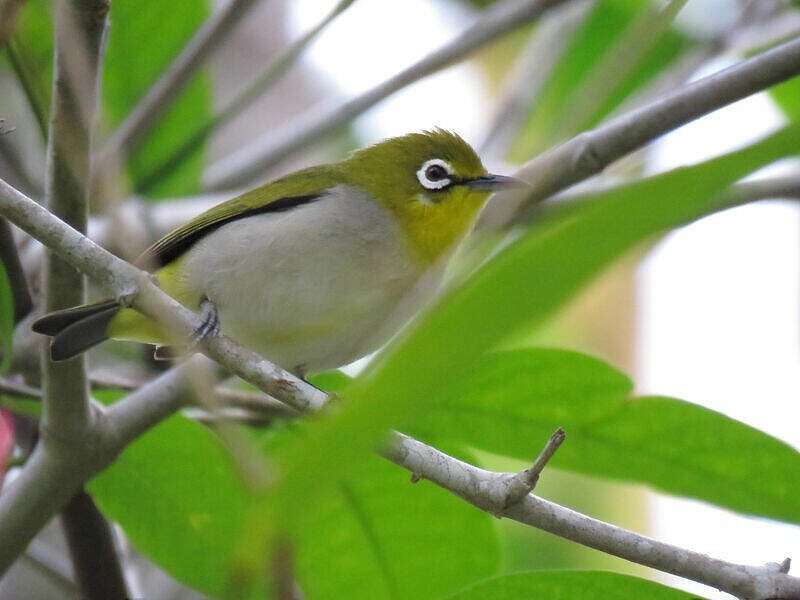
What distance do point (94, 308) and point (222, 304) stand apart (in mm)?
430

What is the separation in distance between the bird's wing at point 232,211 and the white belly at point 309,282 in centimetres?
6

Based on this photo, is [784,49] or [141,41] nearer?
[784,49]

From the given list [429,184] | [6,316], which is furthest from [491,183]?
[6,316]

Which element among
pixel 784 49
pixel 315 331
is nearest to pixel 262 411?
pixel 315 331

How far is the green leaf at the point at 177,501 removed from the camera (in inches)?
119

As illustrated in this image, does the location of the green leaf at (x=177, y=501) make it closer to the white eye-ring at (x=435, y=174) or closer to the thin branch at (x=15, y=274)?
the thin branch at (x=15, y=274)

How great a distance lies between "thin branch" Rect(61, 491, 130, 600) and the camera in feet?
9.27

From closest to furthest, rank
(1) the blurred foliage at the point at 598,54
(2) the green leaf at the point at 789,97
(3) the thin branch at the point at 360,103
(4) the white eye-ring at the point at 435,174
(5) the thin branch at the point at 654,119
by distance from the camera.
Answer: (5) the thin branch at the point at 654,119
(3) the thin branch at the point at 360,103
(4) the white eye-ring at the point at 435,174
(2) the green leaf at the point at 789,97
(1) the blurred foliage at the point at 598,54

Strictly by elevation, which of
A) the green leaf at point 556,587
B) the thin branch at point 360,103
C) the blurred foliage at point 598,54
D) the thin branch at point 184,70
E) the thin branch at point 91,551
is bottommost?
the thin branch at point 91,551

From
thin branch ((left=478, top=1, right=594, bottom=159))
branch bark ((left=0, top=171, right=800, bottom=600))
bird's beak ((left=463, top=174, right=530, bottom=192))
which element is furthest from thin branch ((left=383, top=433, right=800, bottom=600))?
thin branch ((left=478, top=1, right=594, bottom=159))

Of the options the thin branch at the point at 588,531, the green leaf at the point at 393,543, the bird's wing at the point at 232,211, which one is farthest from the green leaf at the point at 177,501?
the thin branch at the point at 588,531

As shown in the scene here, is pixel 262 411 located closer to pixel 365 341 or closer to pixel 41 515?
pixel 365 341

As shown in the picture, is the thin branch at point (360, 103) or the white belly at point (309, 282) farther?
the thin branch at point (360, 103)

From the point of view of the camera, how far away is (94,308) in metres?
3.25
